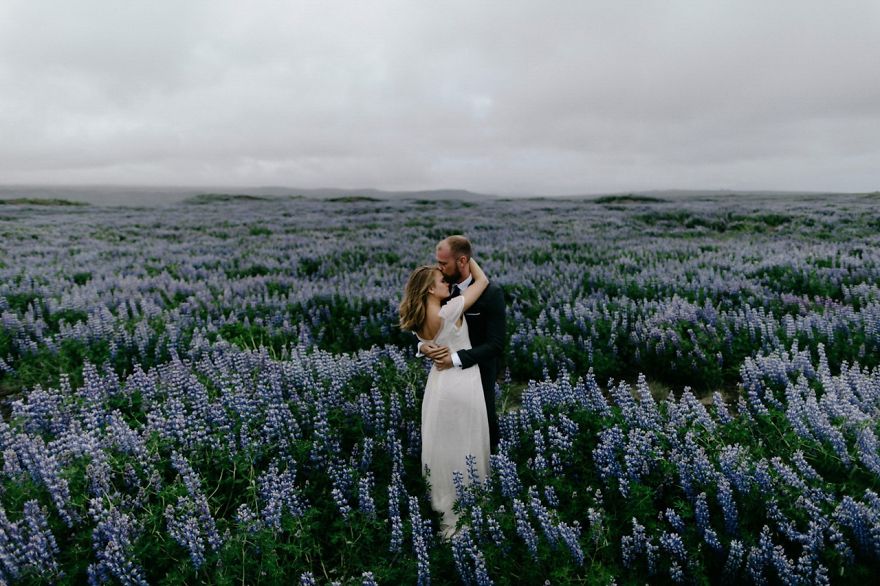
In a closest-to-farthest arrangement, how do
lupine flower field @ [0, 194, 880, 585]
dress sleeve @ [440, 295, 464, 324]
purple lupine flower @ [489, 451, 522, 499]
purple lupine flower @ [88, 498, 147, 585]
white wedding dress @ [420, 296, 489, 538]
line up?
purple lupine flower @ [88, 498, 147, 585]
lupine flower field @ [0, 194, 880, 585]
purple lupine flower @ [489, 451, 522, 499]
dress sleeve @ [440, 295, 464, 324]
white wedding dress @ [420, 296, 489, 538]

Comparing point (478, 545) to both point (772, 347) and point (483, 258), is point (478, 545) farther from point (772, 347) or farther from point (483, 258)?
point (483, 258)

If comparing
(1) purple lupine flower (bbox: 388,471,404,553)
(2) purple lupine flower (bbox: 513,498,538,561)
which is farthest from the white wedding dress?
(2) purple lupine flower (bbox: 513,498,538,561)

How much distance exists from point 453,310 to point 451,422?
0.73 metres

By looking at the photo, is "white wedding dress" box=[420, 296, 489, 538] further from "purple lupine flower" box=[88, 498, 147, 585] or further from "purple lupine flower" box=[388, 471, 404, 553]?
"purple lupine flower" box=[88, 498, 147, 585]

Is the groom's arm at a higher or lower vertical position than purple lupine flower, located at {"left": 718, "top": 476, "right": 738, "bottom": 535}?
higher

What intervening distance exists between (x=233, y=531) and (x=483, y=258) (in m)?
8.11

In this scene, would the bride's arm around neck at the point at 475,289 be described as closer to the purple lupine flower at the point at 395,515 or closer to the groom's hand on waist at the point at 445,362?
the groom's hand on waist at the point at 445,362

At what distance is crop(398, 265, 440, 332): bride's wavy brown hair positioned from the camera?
10.3 ft

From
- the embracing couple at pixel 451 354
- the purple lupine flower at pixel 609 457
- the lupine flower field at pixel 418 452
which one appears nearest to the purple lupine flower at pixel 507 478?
the lupine flower field at pixel 418 452

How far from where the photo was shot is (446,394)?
3.21 m

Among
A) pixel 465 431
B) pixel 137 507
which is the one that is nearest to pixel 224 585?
pixel 137 507

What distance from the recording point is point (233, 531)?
2.91 m

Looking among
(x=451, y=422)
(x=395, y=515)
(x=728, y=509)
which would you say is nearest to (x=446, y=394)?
(x=451, y=422)

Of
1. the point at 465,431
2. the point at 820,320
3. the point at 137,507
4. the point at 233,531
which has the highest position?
the point at 820,320
